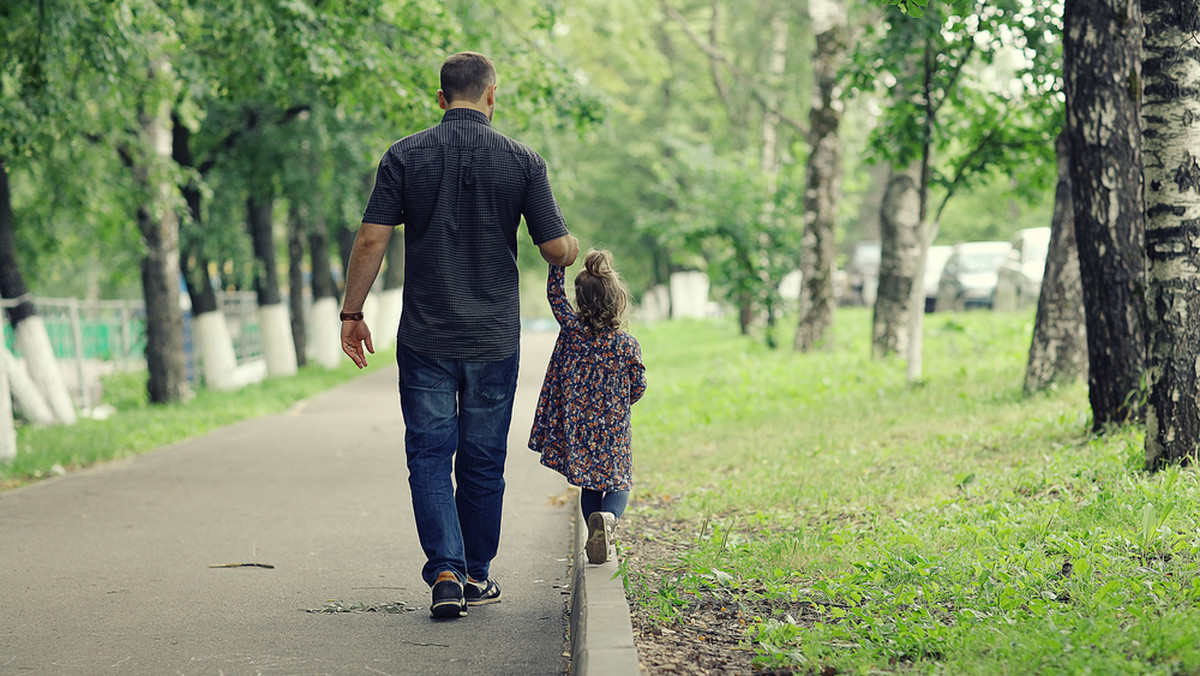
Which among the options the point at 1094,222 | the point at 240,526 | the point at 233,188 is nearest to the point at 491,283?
the point at 240,526

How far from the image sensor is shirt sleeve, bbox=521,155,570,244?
15.6 ft

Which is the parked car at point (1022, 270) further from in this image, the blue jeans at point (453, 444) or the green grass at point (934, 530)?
the blue jeans at point (453, 444)

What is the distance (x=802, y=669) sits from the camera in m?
3.75

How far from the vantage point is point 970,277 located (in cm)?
2530

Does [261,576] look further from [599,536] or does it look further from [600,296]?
[600,296]

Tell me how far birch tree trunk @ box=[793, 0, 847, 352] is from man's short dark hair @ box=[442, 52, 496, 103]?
12620mm

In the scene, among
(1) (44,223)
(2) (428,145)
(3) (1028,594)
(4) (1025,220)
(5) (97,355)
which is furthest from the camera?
(4) (1025,220)

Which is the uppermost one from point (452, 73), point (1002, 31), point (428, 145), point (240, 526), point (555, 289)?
point (1002, 31)

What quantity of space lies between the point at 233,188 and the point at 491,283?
1503cm

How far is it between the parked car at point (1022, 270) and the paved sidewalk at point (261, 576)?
1336 centimetres

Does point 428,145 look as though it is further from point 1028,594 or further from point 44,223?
point 44,223

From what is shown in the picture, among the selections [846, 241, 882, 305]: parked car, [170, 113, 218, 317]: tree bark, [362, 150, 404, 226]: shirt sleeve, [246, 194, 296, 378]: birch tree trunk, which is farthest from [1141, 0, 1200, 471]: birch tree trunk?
[846, 241, 882, 305]: parked car

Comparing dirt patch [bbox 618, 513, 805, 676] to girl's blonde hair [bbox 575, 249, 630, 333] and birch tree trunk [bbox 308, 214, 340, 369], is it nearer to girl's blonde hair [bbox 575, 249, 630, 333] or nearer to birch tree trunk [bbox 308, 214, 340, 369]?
girl's blonde hair [bbox 575, 249, 630, 333]

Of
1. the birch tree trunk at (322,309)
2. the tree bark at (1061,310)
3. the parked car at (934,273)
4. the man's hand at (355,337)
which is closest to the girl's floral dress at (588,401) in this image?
the man's hand at (355,337)
